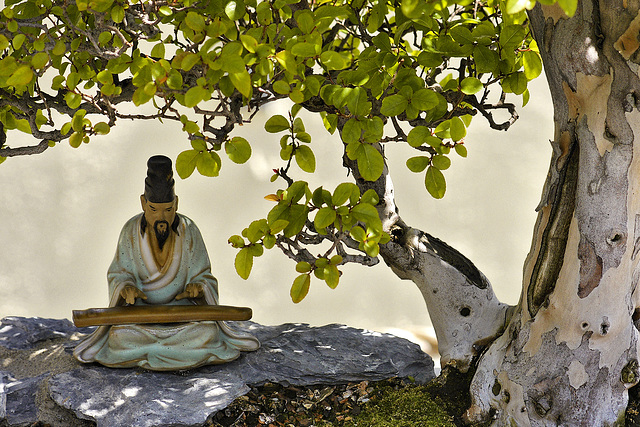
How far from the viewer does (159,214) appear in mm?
2379

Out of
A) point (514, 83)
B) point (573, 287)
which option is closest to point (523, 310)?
point (573, 287)

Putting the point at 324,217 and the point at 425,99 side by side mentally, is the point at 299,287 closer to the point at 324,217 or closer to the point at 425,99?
the point at 324,217

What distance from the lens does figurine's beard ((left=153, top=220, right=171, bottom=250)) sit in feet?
7.89

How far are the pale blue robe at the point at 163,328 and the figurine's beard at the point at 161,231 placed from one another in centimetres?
3

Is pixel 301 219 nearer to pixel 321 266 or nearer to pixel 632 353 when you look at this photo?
pixel 321 266

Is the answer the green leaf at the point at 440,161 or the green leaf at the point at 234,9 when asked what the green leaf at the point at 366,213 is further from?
the green leaf at the point at 234,9

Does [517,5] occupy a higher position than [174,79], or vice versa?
[174,79]

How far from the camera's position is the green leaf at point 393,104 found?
5.45 ft

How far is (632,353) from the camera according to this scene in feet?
6.49

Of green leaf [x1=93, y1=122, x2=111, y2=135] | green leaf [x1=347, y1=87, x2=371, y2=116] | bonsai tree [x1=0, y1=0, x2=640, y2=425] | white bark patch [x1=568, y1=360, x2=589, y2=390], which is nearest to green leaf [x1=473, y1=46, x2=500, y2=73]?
bonsai tree [x1=0, y1=0, x2=640, y2=425]

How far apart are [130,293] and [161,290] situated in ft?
0.46

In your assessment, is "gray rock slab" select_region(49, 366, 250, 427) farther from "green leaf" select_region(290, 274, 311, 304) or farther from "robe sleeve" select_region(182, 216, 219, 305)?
"green leaf" select_region(290, 274, 311, 304)

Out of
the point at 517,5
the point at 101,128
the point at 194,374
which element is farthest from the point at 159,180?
the point at 517,5

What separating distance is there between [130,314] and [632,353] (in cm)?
151
